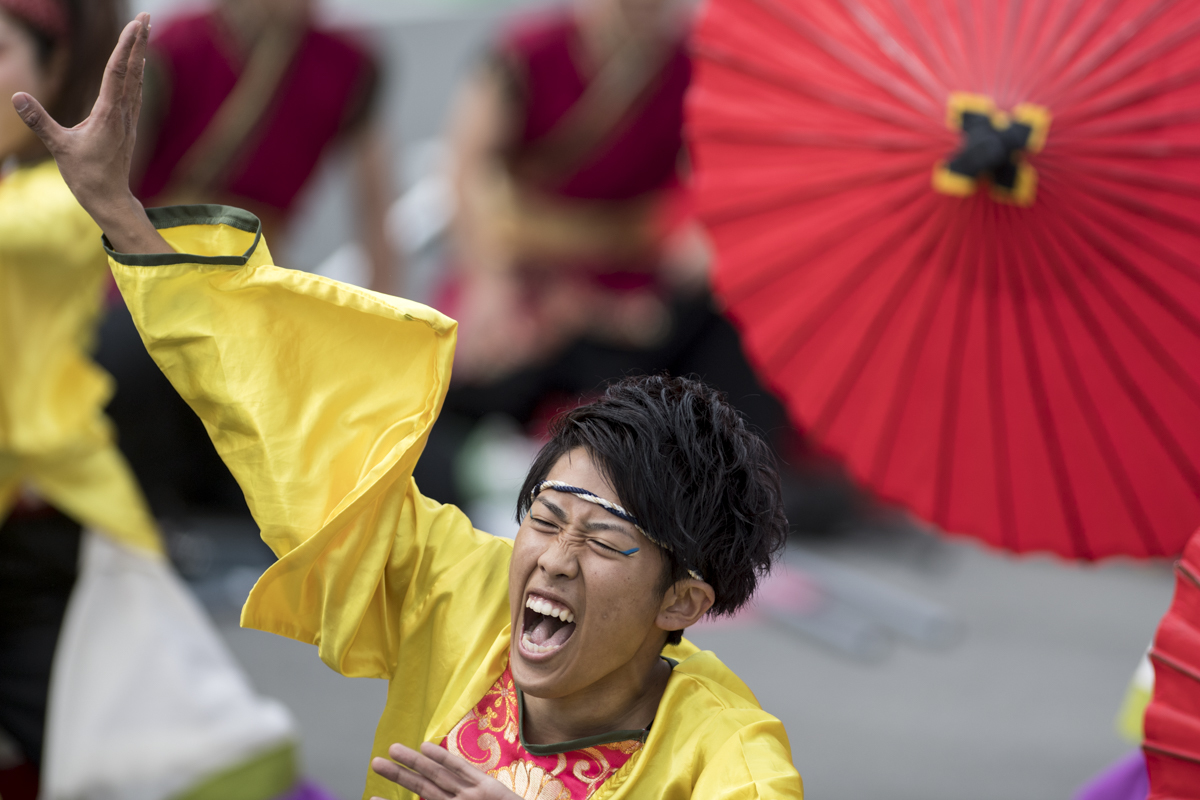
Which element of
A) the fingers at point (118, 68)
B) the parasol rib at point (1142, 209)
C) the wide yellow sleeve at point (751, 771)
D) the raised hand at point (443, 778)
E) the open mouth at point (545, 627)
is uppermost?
the parasol rib at point (1142, 209)

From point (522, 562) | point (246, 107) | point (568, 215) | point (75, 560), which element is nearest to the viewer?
point (522, 562)

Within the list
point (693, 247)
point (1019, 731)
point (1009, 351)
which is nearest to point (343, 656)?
point (1009, 351)

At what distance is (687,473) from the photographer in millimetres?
→ 1434

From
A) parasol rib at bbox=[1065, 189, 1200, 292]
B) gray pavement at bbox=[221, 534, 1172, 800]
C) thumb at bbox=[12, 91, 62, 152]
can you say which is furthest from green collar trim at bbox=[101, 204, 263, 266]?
gray pavement at bbox=[221, 534, 1172, 800]

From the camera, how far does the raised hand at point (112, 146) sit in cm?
134

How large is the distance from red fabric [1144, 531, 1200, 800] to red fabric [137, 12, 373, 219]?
306cm

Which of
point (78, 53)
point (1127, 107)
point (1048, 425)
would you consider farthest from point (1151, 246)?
point (78, 53)

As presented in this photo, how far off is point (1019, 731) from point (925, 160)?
189 cm

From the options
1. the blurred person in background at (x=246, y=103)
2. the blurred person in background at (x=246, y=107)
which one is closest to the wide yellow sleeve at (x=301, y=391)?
the blurred person in background at (x=246, y=107)

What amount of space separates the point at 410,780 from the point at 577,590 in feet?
0.77

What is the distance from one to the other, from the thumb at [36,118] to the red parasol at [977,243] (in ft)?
3.56

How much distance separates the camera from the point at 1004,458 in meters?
2.02

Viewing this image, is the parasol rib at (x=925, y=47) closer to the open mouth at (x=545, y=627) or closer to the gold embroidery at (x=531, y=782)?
the open mouth at (x=545, y=627)

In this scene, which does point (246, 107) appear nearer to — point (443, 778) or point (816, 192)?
point (816, 192)
